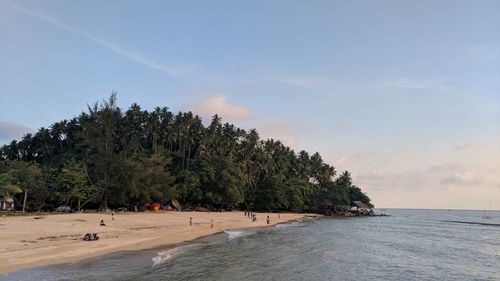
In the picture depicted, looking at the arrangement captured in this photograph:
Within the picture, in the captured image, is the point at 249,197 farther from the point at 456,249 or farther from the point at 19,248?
the point at 19,248

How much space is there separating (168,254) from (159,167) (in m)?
45.9

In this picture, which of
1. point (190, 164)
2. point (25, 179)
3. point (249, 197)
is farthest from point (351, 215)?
point (25, 179)

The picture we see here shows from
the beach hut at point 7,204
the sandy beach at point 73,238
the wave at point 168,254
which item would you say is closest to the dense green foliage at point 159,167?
the beach hut at point 7,204

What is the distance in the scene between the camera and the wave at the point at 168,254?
27.2 meters

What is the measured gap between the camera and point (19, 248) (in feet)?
83.4

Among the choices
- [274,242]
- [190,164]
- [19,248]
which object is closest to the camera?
[19,248]

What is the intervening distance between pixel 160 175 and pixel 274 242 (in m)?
35.1

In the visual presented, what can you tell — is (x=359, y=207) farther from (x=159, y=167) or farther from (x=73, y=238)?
(x=73, y=238)

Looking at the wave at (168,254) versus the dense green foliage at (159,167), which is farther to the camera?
the dense green foliage at (159,167)

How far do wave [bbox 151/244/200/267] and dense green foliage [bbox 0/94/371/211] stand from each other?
30171 millimetres

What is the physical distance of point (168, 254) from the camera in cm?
3047

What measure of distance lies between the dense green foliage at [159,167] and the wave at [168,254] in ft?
99.0

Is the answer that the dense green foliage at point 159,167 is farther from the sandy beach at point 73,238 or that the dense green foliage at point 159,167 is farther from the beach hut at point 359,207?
the sandy beach at point 73,238

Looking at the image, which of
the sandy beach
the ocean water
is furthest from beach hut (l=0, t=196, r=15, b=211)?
the ocean water
